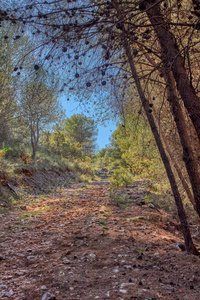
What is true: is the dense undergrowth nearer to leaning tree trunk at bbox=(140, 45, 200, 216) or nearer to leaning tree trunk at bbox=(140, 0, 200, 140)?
leaning tree trunk at bbox=(140, 45, 200, 216)

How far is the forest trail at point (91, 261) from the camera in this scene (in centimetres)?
208

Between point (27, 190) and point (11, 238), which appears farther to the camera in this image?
point (27, 190)

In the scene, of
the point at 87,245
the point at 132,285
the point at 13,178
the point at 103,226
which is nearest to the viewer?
the point at 132,285

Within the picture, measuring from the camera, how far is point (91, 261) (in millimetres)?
2846

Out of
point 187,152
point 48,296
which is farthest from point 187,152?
point 48,296

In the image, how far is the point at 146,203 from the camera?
7.11 m

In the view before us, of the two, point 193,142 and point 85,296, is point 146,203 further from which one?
point 85,296

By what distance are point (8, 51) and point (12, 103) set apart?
2.70 m

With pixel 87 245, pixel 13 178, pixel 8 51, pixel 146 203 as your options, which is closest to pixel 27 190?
pixel 13 178

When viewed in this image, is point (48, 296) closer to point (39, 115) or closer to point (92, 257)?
point (92, 257)

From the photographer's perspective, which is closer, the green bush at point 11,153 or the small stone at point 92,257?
the small stone at point 92,257

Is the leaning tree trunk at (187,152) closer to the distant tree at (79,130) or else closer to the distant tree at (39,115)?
the distant tree at (39,115)

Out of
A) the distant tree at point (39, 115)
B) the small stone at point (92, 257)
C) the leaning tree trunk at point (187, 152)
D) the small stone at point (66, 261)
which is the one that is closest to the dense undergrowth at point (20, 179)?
the distant tree at point (39, 115)

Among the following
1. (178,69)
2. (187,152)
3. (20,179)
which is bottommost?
(20,179)
